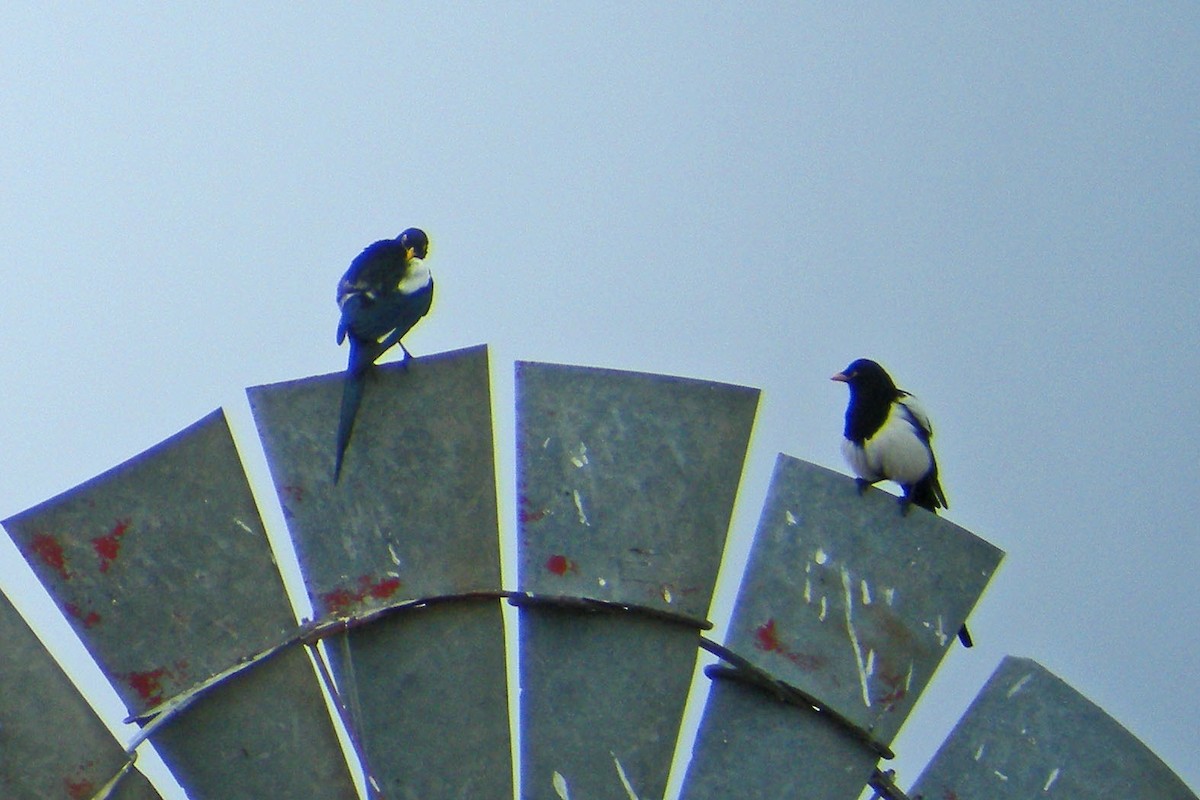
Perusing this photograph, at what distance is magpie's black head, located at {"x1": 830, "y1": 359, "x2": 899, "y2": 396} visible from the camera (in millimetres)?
5156

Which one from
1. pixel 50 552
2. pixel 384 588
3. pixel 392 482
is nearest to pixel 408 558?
pixel 384 588

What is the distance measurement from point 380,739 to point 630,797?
2.05 ft

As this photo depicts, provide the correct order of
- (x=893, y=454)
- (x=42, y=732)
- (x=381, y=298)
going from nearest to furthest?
(x=42, y=732) → (x=381, y=298) → (x=893, y=454)

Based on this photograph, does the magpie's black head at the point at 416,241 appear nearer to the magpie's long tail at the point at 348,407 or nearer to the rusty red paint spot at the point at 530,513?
the magpie's long tail at the point at 348,407

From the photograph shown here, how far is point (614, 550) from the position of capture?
3.54 metres

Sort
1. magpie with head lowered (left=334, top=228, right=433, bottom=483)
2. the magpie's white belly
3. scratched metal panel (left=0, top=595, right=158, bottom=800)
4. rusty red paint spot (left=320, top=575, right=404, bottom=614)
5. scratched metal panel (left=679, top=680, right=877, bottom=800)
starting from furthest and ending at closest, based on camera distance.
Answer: the magpie's white belly < magpie with head lowered (left=334, top=228, right=433, bottom=483) < scratched metal panel (left=679, top=680, right=877, bottom=800) < rusty red paint spot (left=320, top=575, right=404, bottom=614) < scratched metal panel (left=0, top=595, right=158, bottom=800)

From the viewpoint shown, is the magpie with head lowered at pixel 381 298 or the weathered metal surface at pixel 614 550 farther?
the magpie with head lowered at pixel 381 298

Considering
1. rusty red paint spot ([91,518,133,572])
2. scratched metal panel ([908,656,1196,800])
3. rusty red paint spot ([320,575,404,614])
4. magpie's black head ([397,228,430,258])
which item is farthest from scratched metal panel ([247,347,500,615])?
magpie's black head ([397,228,430,258])

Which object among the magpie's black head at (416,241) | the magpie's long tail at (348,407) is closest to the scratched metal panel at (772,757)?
the magpie's long tail at (348,407)

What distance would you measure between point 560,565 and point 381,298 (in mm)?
1289

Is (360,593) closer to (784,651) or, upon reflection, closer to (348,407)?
(348,407)

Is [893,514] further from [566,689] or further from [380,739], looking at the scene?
[380,739]

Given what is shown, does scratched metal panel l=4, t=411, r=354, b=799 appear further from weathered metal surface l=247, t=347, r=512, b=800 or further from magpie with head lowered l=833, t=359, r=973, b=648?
magpie with head lowered l=833, t=359, r=973, b=648

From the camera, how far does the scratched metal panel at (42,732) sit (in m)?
3.15
